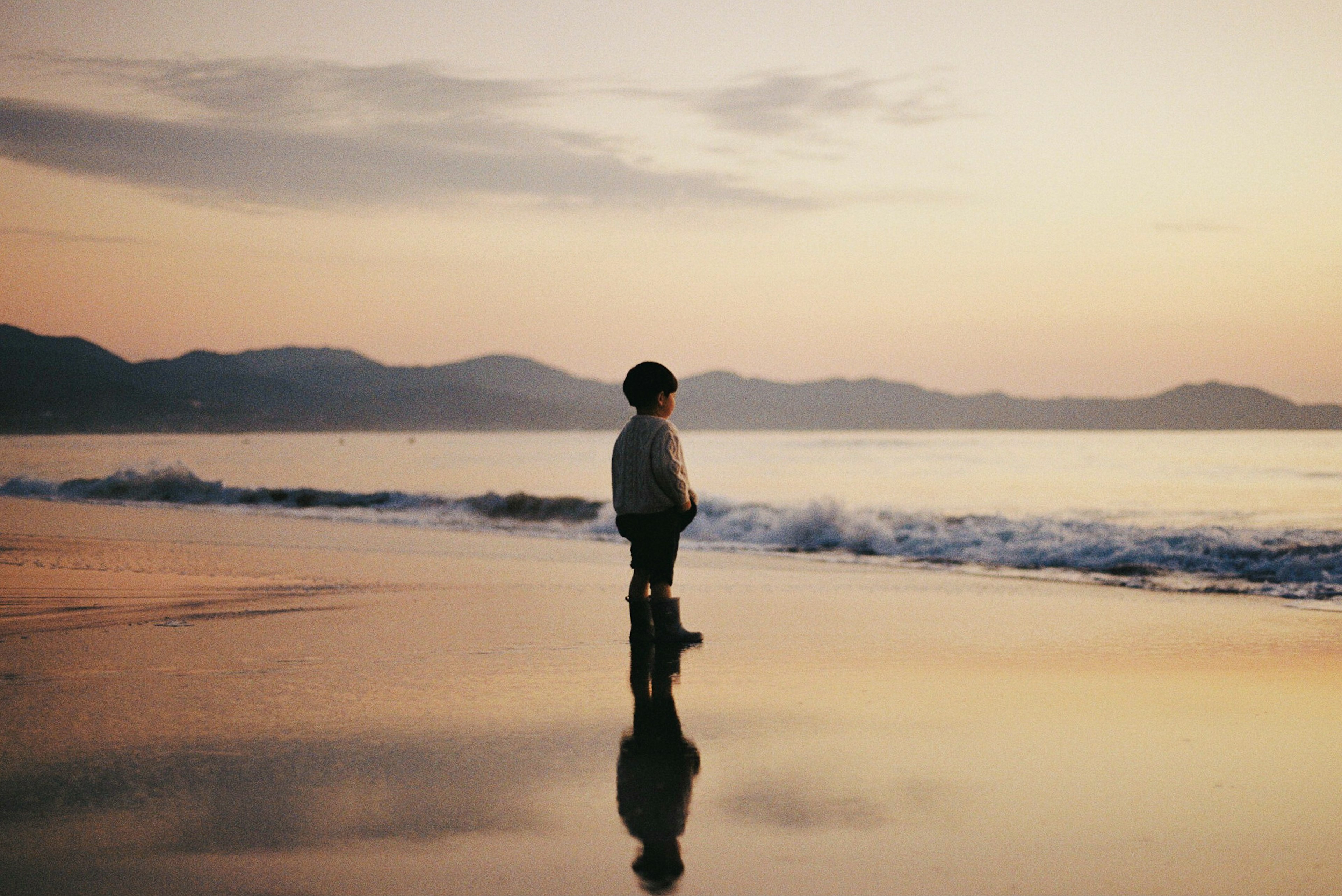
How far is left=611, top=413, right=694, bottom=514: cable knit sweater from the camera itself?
7238 millimetres

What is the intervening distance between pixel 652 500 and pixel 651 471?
0.19m

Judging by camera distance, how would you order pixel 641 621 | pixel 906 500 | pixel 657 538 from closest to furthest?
pixel 657 538 < pixel 641 621 < pixel 906 500

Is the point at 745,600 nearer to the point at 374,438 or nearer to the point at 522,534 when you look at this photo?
the point at 522,534

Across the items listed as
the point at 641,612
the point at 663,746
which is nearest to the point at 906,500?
the point at 641,612

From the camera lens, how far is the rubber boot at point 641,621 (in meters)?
7.43

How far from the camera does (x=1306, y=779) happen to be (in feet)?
14.6

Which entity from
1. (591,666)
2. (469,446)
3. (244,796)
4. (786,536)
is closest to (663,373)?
(591,666)

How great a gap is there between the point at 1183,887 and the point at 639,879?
1.62 metres

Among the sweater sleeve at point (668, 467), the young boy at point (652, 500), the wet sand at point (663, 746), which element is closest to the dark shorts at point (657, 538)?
the young boy at point (652, 500)

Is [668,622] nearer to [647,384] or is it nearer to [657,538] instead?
[657,538]

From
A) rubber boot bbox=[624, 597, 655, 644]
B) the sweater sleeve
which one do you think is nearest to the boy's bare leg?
rubber boot bbox=[624, 597, 655, 644]

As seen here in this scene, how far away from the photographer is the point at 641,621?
7453 mm

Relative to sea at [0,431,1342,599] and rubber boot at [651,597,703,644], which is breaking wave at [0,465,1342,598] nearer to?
sea at [0,431,1342,599]

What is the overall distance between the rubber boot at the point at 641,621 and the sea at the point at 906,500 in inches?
237
